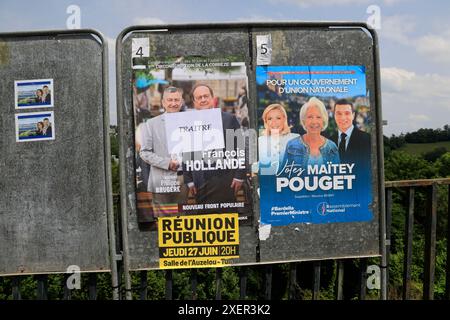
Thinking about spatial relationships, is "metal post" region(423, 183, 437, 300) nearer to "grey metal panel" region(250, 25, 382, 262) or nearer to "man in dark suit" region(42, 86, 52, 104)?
"grey metal panel" region(250, 25, 382, 262)

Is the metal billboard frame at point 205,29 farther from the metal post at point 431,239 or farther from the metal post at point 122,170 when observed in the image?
the metal post at point 431,239

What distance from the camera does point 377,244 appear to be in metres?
3.81

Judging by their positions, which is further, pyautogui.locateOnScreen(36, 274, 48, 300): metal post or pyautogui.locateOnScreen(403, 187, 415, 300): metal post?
pyautogui.locateOnScreen(403, 187, 415, 300): metal post

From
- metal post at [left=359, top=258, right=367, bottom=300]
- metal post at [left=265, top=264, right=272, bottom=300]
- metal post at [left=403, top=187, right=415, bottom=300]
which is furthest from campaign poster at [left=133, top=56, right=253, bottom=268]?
metal post at [left=403, top=187, right=415, bottom=300]

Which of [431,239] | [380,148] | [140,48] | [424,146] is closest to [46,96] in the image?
[140,48]

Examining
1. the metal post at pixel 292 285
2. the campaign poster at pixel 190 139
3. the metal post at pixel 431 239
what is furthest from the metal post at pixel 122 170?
the metal post at pixel 431 239

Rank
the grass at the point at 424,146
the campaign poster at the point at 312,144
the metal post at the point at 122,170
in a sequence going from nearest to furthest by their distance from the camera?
1. the metal post at the point at 122,170
2. the campaign poster at the point at 312,144
3. the grass at the point at 424,146

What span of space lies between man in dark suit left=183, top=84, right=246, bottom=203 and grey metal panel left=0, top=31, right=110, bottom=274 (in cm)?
→ 70

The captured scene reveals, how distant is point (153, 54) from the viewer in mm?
3521

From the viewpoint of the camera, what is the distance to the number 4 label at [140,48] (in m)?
3.52

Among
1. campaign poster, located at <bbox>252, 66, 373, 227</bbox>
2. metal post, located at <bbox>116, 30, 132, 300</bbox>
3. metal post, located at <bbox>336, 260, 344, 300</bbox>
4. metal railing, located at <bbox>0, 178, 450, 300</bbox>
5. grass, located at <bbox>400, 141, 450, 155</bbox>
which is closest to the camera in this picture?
metal post, located at <bbox>116, 30, 132, 300</bbox>

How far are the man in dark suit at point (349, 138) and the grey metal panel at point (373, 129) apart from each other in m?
0.10

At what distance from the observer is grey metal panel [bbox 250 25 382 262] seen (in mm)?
3617
